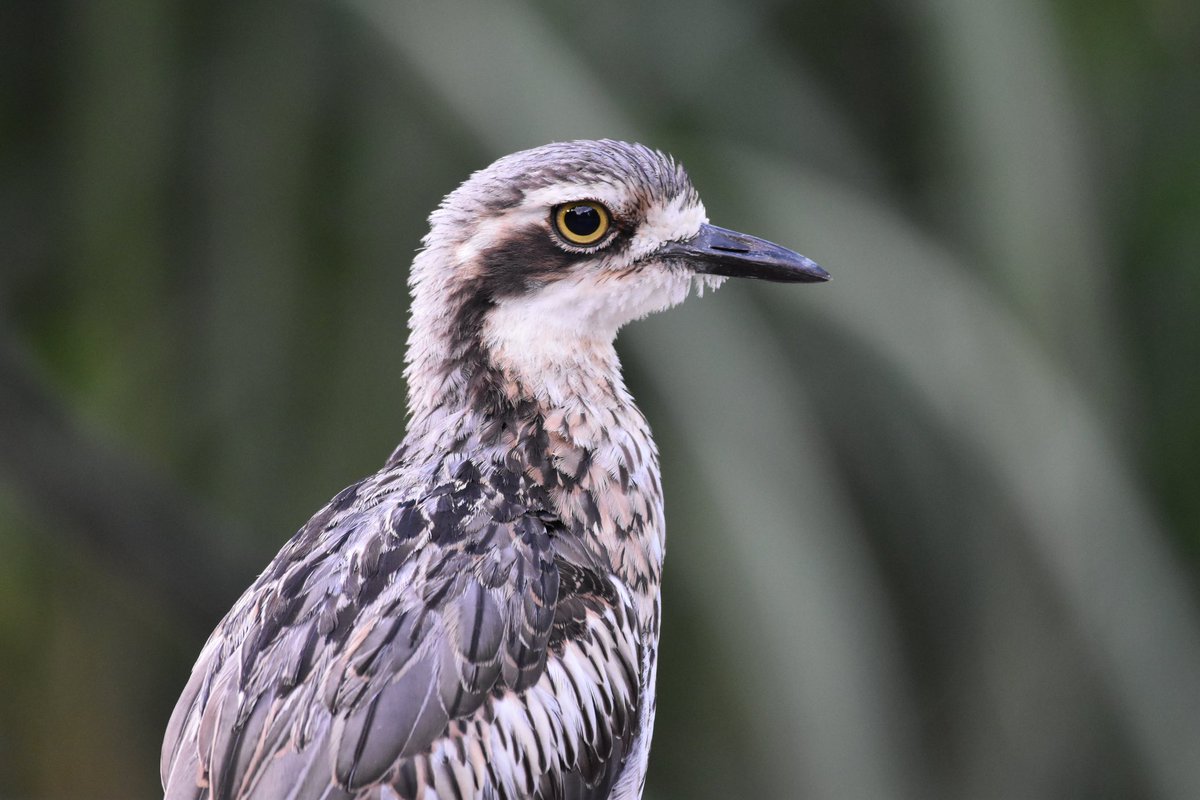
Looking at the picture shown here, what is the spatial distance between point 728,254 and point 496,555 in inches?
36.3

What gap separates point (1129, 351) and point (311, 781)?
5622 mm

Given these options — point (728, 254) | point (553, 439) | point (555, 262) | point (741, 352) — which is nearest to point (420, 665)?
point (553, 439)

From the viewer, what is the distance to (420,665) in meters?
2.58

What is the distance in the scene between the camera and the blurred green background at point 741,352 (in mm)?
4223

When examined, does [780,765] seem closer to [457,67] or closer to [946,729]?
[457,67]

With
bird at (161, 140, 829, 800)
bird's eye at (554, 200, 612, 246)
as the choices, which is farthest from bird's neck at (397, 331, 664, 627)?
bird's eye at (554, 200, 612, 246)

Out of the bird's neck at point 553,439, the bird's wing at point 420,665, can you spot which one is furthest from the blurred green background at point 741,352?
the bird's wing at point 420,665

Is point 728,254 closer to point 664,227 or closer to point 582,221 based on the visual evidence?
point 664,227

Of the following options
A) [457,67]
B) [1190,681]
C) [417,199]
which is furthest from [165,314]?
[1190,681]

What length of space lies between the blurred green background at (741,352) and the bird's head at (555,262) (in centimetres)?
105

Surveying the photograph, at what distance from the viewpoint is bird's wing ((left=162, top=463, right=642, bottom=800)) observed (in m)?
2.51

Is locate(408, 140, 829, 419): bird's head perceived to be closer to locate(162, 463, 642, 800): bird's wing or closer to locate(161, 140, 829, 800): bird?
locate(161, 140, 829, 800): bird

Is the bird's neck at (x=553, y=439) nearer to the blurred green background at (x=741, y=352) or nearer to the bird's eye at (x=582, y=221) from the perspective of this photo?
the bird's eye at (x=582, y=221)

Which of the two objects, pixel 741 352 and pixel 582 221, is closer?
pixel 582 221
